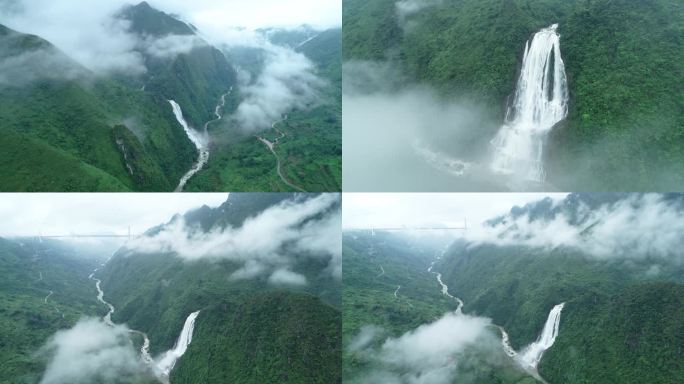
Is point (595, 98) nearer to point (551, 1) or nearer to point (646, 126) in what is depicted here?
point (646, 126)

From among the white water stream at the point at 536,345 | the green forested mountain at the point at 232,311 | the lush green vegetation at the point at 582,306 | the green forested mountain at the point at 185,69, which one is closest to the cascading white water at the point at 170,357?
the green forested mountain at the point at 232,311

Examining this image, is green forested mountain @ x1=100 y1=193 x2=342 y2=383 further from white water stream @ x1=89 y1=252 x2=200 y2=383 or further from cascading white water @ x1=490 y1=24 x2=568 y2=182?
cascading white water @ x1=490 y1=24 x2=568 y2=182

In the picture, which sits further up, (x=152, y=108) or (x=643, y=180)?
(x=643, y=180)

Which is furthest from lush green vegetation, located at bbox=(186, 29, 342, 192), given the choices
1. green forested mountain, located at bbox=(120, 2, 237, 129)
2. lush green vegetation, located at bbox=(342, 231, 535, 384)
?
lush green vegetation, located at bbox=(342, 231, 535, 384)

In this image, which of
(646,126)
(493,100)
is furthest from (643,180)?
(493,100)

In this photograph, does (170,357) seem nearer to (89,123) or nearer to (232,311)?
(232,311)

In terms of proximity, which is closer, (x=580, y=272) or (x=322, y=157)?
(x=580, y=272)
